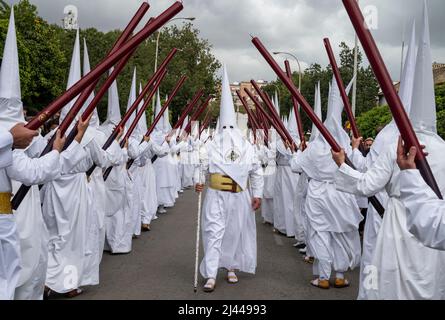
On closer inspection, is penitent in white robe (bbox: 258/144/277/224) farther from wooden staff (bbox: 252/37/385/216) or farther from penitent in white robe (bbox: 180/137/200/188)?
wooden staff (bbox: 252/37/385/216)

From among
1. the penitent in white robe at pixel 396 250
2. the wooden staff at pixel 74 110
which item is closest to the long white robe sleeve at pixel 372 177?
the penitent in white robe at pixel 396 250

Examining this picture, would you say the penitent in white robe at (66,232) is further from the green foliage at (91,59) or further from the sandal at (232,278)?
the green foliage at (91,59)

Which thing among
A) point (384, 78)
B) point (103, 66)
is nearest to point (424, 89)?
point (384, 78)

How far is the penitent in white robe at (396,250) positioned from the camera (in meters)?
3.81

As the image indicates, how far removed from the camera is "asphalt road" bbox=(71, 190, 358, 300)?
19.4 ft

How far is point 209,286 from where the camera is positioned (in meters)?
6.04

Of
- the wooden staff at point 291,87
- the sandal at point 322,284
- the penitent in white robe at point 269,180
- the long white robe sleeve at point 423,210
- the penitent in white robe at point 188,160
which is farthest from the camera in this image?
the penitent in white robe at point 188,160

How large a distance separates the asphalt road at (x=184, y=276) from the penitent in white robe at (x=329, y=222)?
36 cm

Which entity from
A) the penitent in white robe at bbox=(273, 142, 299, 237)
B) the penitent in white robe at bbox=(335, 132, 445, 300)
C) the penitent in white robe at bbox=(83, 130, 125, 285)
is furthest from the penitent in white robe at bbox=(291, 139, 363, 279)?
the penitent in white robe at bbox=(273, 142, 299, 237)

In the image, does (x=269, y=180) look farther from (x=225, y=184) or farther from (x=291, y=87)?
(x=291, y=87)

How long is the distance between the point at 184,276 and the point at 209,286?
0.69m

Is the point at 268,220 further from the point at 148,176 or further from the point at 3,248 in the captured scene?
the point at 3,248

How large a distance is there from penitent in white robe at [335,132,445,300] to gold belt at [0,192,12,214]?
2.72m

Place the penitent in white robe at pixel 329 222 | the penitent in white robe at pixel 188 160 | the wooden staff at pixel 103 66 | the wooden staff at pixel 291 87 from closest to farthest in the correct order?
1. the wooden staff at pixel 103 66
2. the wooden staff at pixel 291 87
3. the penitent in white robe at pixel 329 222
4. the penitent in white robe at pixel 188 160
